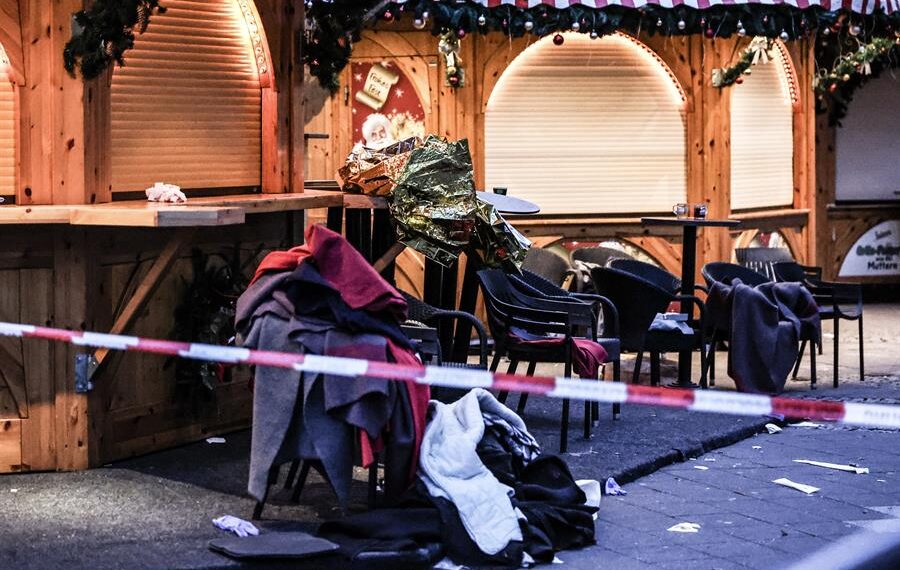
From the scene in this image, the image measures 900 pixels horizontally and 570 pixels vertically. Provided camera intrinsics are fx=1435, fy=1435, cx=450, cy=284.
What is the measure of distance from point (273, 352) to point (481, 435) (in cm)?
102

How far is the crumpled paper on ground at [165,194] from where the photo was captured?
7383 mm

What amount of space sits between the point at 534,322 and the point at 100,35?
2.99 meters

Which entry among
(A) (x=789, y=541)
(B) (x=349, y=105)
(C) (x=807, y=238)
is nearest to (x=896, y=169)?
(C) (x=807, y=238)

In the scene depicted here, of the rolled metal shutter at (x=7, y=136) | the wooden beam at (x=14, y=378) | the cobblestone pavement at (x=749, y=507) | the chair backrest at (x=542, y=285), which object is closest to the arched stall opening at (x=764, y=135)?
the chair backrest at (x=542, y=285)

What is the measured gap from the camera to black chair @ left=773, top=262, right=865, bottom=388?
36.1 ft

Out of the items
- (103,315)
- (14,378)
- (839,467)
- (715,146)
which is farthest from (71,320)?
(715,146)

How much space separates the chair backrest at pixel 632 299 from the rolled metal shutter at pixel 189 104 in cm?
255

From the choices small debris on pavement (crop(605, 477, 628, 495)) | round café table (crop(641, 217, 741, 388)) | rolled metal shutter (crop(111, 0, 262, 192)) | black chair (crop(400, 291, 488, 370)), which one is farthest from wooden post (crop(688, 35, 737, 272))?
small debris on pavement (crop(605, 477, 628, 495))

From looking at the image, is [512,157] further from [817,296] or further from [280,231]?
[280,231]

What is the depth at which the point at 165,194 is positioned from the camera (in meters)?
7.40

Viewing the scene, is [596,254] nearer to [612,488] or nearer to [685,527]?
[612,488]

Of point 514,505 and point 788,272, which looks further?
point 788,272

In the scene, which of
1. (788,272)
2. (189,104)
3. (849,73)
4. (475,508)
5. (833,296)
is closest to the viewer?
(475,508)

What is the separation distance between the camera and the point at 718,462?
834cm
